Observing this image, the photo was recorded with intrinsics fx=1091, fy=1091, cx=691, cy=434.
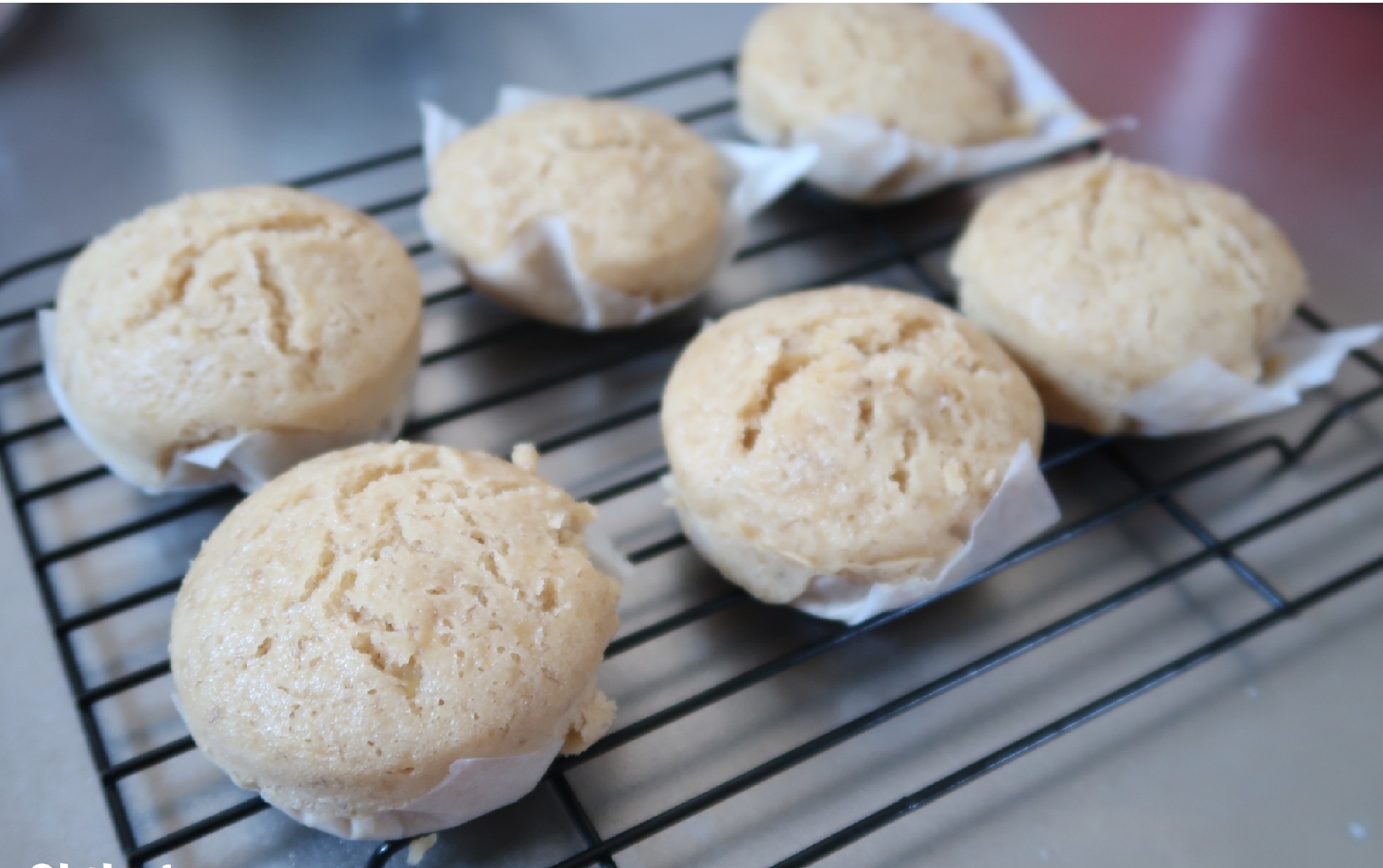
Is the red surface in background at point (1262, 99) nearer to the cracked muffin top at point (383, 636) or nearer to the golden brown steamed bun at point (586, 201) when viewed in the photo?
the golden brown steamed bun at point (586, 201)

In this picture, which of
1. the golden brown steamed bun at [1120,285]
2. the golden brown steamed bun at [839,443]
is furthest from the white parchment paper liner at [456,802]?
the golden brown steamed bun at [1120,285]

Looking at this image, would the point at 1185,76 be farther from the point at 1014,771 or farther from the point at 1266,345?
the point at 1014,771

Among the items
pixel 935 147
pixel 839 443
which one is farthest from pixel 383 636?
pixel 935 147

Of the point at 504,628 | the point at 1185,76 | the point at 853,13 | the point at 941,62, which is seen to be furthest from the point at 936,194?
the point at 504,628

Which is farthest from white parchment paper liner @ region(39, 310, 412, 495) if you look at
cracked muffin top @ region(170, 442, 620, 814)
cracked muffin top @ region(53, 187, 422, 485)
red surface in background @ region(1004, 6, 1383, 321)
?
red surface in background @ region(1004, 6, 1383, 321)

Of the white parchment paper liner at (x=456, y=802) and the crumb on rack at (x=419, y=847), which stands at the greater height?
the white parchment paper liner at (x=456, y=802)

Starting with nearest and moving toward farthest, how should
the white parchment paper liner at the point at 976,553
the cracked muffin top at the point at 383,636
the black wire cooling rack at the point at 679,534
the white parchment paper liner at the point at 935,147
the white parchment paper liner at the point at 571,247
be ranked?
the cracked muffin top at the point at 383,636 → the black wire cooling rack at the point at 679,534 → the white parchment paper liner at the point at 976,553 → the white parchment paper liner at the point at 571,247 → the white parchment paper liner at the point at 935,147
